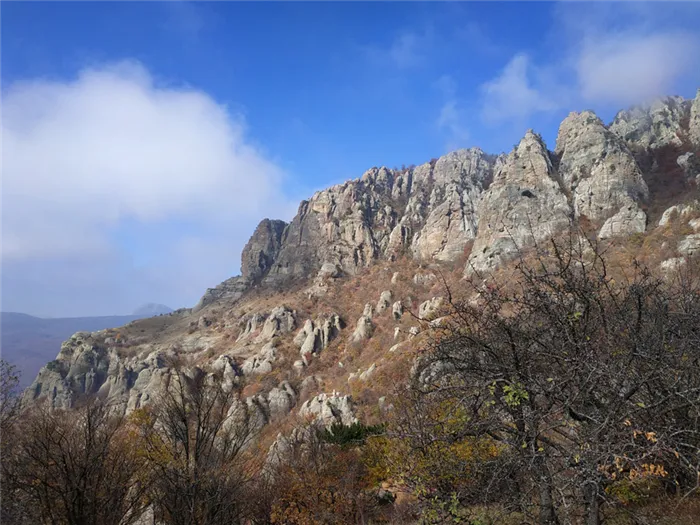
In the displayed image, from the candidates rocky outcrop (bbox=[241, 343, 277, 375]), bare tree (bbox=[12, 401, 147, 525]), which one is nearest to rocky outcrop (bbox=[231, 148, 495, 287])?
rocky outcrop (bbox=[241, 343, 277, 375])

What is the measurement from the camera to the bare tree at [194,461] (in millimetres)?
14344

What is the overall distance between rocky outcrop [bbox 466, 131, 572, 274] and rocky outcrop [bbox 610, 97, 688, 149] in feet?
90.0

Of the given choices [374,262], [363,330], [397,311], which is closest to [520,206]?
A: [397,311]

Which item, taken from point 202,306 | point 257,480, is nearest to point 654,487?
point 257,480

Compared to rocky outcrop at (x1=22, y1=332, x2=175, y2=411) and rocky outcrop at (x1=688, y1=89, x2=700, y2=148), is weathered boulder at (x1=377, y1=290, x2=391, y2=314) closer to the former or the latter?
rocky outcrop at (x1=22, y1=332, x2=175, y2=411)

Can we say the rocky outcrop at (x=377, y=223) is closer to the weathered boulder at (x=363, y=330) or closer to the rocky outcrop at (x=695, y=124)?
the weathered boulder at (x=363, y=330)

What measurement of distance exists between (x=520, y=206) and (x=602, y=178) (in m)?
17.0

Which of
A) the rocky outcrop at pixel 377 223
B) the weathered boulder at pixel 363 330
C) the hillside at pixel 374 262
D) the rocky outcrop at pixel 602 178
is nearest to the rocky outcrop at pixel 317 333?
the hillside at pixel 374 262

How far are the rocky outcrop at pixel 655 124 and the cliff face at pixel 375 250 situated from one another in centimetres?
43

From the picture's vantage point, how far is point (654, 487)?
424 inches

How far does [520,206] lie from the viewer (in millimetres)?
85188

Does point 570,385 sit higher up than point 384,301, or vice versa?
point 384,301

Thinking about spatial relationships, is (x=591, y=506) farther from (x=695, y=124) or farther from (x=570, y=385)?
(x=695, y=124)

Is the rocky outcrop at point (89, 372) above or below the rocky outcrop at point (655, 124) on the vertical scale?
below
